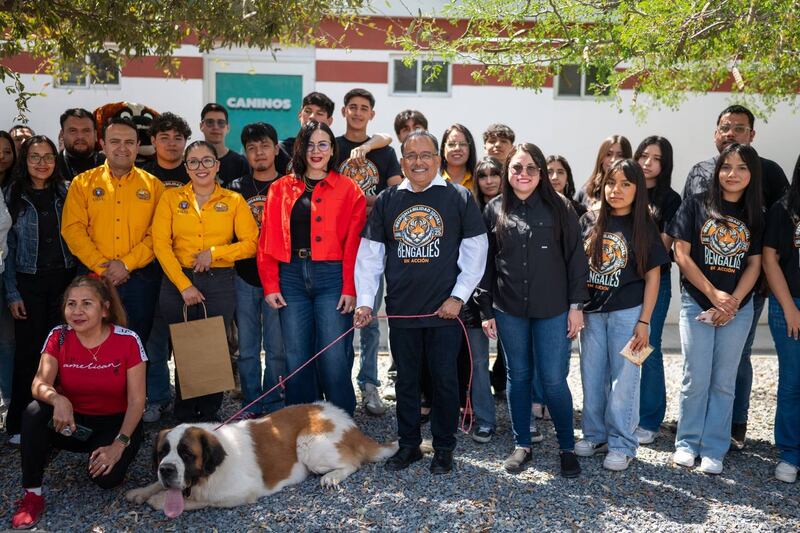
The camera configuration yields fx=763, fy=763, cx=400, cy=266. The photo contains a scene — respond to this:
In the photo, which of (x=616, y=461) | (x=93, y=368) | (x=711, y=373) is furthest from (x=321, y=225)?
(x=711, y=373)

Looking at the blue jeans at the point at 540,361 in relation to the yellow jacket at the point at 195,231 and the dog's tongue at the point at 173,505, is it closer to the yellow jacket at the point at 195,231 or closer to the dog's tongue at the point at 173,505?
the yellow jacket at the point at 195,231

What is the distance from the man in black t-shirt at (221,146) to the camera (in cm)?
633

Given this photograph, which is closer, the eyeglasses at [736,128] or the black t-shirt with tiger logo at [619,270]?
the black t-shirt with tiger logo at [619,270]

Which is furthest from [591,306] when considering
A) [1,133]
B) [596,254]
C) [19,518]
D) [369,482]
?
[1,133]

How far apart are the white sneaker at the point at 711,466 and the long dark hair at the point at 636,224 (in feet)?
4.32

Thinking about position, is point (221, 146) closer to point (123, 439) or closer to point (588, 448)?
point (123, 439)

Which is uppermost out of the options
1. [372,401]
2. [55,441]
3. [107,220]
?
[107,220]

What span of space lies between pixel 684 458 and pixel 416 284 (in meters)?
2.18

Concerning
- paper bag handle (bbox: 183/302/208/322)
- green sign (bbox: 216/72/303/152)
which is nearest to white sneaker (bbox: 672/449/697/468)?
paper bag handle (bbox: 183/302/208/322)

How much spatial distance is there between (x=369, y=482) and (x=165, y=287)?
79.3 inches

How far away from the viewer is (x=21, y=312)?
5344 mm

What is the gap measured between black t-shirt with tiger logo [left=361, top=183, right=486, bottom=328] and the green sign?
19.4 ft

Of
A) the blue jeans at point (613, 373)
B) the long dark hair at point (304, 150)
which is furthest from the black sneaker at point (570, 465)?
the long dark hair at point (304, 150)

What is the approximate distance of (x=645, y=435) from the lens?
5.61m
